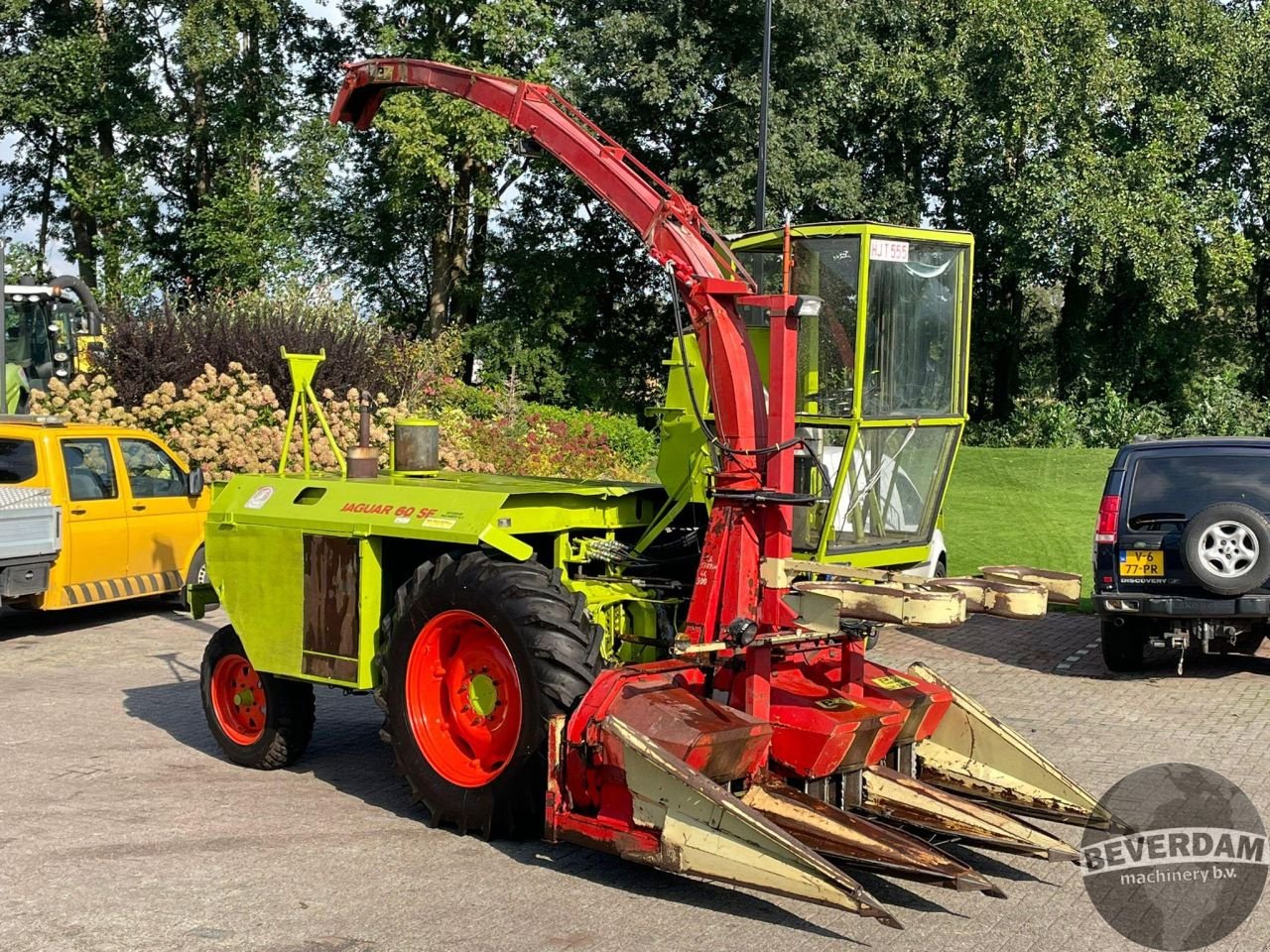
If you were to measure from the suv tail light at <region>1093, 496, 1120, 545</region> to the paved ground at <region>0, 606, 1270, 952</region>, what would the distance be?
146 centimetres

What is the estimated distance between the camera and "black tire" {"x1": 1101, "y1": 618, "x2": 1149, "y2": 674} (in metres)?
11.8

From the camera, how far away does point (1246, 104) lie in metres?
33.8

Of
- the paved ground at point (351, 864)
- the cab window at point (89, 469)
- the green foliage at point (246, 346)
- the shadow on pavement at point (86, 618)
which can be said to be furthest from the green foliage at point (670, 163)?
the paved ground at point (351, 864)

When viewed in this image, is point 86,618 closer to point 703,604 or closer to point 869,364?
point 869,364

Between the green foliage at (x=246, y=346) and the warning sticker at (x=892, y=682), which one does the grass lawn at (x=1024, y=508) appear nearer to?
the warning sticker at (x=892, y=682)

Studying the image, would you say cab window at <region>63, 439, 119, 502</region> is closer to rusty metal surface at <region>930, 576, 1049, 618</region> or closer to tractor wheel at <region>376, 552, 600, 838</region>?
tractor wheel at <region>376, 552, 600, 838</region>

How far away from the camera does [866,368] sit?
8086 millimetres

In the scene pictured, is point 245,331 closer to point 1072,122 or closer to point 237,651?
point 237,651

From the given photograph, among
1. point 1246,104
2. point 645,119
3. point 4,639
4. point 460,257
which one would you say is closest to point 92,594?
point 4,639

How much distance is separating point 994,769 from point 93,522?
932 centimetres

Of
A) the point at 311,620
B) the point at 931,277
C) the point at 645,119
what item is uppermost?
the point at 645,119

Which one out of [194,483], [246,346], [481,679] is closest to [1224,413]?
[246,346]

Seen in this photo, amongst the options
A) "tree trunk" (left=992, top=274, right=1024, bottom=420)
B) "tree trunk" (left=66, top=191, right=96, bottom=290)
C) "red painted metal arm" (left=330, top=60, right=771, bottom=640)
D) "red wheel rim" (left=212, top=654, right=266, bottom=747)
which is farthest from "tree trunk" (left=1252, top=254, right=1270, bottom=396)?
"red wheel rim" (left=212, top=654, right=266, bottom=747)

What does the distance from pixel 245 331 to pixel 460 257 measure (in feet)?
54.1
